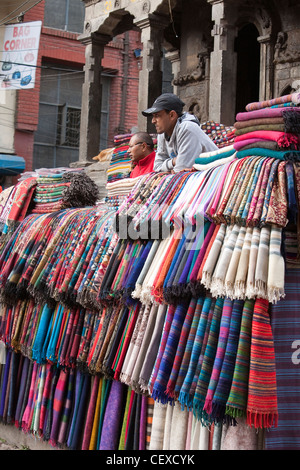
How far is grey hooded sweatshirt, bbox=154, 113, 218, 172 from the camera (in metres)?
5.51

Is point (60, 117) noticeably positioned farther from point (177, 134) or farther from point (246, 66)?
point (177, 134)

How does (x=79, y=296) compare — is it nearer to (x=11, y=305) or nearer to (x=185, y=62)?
(x=11, y=305)

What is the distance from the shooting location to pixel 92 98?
16.9m

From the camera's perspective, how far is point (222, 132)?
8.05 metres

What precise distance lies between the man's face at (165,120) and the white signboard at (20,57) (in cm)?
1156

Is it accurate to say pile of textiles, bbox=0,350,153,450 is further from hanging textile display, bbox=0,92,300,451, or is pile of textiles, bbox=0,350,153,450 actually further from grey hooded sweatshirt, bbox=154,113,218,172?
grey hooded sweatshirt, bbox=154,113,218,172

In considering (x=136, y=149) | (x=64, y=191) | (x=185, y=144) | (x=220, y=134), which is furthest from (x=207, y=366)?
(x=220, y=134)

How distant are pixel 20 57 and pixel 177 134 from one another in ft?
40.7

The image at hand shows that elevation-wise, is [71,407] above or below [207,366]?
below

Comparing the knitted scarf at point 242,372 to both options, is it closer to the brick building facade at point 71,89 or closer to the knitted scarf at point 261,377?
the knitted scarf at point 261,377

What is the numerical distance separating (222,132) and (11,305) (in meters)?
2.95

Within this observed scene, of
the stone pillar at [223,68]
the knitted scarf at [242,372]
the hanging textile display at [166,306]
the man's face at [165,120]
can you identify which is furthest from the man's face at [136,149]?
the stone pillar at [223,68]

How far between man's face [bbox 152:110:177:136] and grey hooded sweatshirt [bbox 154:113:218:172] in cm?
4
